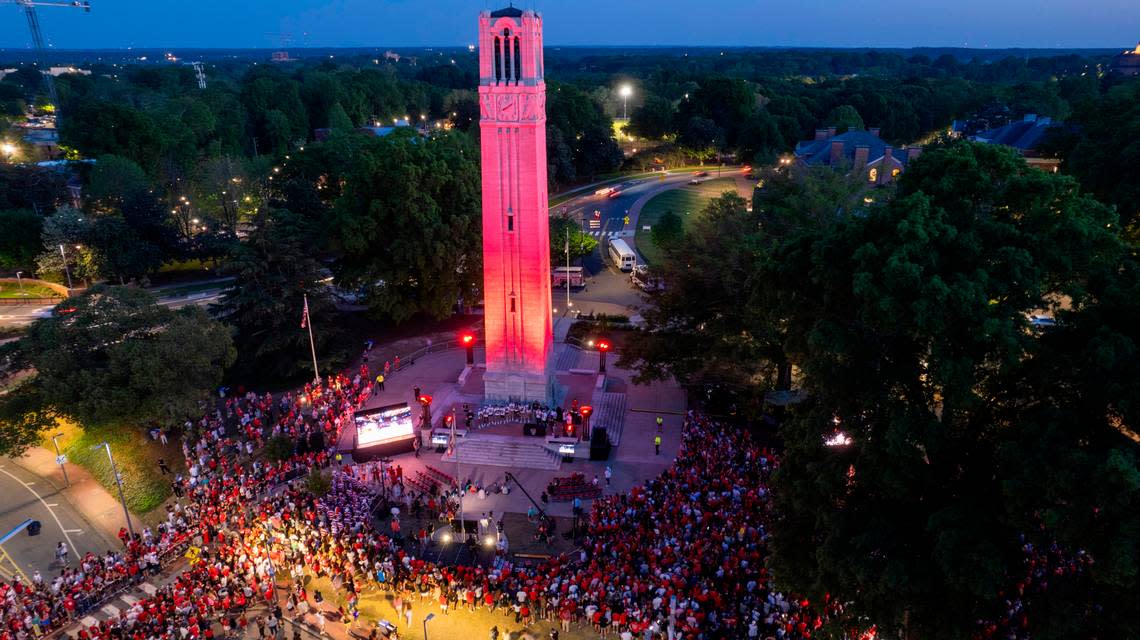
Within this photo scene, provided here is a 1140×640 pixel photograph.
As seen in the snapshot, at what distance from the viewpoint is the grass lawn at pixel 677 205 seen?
226ft

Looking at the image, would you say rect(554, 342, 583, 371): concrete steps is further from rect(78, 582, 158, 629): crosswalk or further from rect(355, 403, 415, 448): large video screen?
rect(78, 582, 158, 629): crosswalk

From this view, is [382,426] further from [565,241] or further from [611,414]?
[565,241]

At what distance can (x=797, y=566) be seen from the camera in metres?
19.5

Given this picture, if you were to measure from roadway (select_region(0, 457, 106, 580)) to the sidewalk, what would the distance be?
0.73 ft

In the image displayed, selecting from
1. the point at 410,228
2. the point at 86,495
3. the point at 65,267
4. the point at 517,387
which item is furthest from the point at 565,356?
the point at 65,267

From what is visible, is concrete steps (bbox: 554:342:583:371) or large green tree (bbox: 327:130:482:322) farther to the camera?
large green tree (bbox: 327:130:482:322)

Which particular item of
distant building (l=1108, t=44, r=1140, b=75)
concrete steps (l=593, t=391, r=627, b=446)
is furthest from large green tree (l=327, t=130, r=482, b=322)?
distant building (l=1108, t=44, r=1140, b=75)

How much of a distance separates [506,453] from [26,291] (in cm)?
4998

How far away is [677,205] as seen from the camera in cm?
8356

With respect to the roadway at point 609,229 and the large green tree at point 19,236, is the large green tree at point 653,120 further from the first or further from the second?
the large green tree at point 19,236

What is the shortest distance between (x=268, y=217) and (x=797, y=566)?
116ft

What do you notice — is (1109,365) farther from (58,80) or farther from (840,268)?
(58,80)

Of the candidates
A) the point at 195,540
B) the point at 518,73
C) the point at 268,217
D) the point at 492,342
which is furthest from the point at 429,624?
the point at 268,217

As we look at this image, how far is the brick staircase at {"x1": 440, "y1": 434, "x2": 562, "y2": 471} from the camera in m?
32.9
